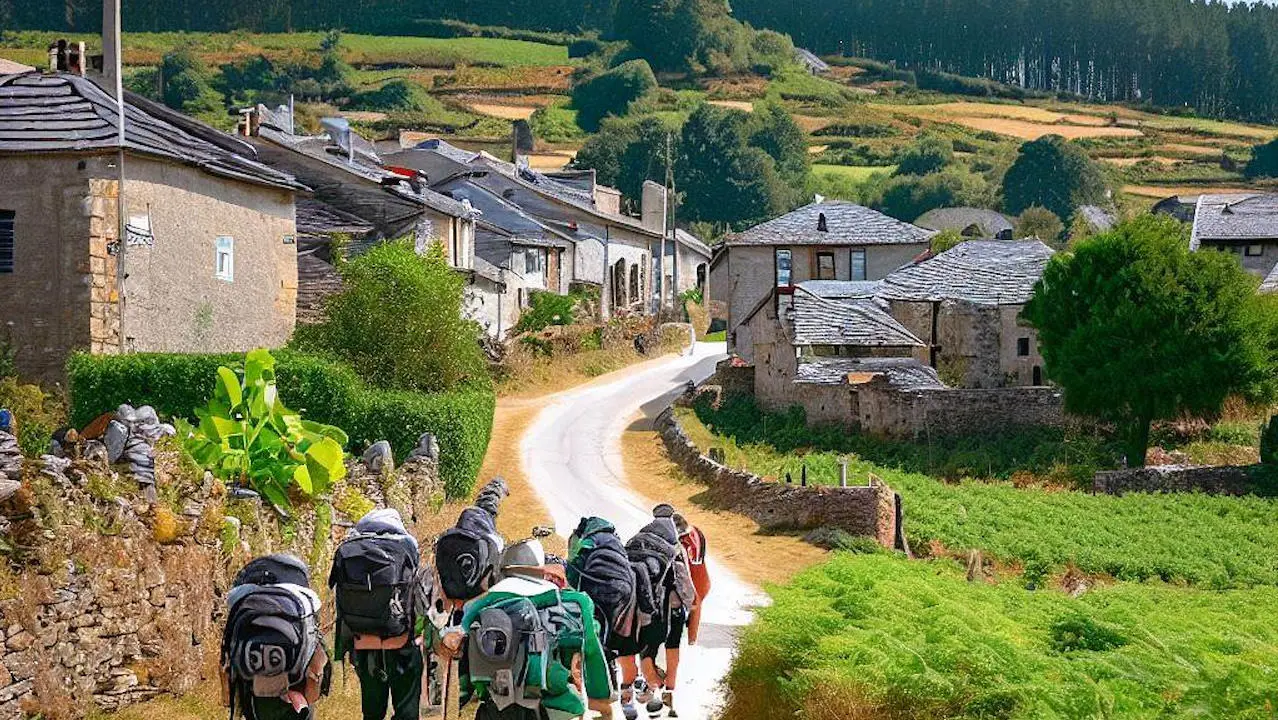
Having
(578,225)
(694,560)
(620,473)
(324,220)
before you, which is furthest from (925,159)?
(694,560)

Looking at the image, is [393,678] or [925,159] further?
[925,159]

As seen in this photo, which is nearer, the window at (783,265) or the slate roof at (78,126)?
the slate roof at (78,126)

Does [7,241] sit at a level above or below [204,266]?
above

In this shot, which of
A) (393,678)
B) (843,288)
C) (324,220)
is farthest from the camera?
(843,288)

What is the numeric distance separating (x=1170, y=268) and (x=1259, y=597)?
73.0 ft

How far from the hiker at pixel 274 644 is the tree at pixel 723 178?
105 meters

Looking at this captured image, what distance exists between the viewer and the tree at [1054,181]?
404 ft

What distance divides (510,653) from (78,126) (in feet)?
66.2

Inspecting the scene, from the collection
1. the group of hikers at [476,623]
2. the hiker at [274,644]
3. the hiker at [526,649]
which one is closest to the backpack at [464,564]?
the group of hikers at [476,623]

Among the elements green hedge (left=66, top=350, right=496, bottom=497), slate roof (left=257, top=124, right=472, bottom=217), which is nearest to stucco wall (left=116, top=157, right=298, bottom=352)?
green hedge (left=66, top=350, right=496, bottom=497)

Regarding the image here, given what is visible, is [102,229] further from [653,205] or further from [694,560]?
[653,205]

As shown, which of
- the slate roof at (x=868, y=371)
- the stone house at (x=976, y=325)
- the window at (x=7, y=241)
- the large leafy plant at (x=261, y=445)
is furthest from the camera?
the stone house at (x=976, y=325)

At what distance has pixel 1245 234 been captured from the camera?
6606 centimetres

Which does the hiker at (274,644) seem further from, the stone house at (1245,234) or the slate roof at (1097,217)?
the slate roof at (1097,217)
